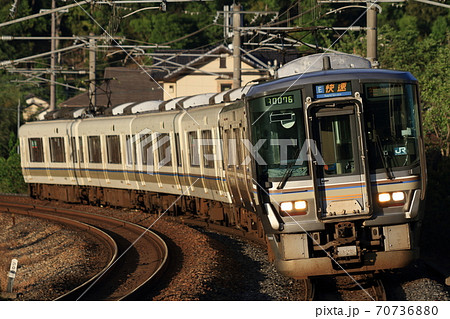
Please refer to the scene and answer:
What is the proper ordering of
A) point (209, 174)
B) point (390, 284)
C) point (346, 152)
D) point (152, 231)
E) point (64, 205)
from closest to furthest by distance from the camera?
point (346, 152)
point (390, 284)
point (209, 174)
point (152, 231)
point (64, 205)

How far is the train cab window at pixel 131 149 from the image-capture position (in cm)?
2295

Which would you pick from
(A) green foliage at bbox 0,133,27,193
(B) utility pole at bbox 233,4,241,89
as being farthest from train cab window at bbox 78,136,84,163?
(A) green foliage at bbox 0,133,27,193

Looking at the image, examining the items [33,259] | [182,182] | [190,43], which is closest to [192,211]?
[182,182]

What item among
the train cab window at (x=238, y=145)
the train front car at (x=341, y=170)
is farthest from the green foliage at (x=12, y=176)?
the train front car at (x=341, y=170)

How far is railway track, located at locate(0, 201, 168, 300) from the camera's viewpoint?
11914 mm

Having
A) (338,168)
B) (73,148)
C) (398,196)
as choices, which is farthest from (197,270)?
(73,148)

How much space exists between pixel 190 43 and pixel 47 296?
6367cm

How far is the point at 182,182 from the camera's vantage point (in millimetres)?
20359

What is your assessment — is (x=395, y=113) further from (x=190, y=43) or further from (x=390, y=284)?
(x=190, y=43)

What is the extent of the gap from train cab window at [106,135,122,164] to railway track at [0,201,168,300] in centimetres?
170

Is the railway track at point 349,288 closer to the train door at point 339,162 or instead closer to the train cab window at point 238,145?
the train door at point 339,162

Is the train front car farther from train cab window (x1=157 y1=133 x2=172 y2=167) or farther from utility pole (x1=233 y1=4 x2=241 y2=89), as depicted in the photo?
utility pole (x1=233 y1=4 x2=241 y2=89)

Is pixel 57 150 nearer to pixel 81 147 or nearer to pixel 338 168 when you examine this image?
pixel 81 147

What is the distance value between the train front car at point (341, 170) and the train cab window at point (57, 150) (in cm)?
1722
